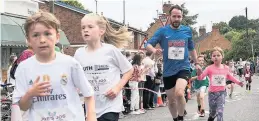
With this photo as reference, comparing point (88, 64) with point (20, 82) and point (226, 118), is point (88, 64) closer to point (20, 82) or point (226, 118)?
point (20, 82)

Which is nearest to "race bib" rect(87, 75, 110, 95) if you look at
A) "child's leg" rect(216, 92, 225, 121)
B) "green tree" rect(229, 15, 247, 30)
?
"child's leg" rect(216, 92, 225, 121)

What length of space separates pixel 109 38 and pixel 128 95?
8.41m

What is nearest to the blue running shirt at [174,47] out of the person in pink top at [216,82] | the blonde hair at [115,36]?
the person in pink top at [216,82]

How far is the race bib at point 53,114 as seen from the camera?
404cm

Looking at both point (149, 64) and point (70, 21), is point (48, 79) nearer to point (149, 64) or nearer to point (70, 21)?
point (149, 64)

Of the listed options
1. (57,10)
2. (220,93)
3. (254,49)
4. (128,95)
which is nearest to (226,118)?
(220,93)

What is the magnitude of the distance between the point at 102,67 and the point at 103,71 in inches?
1.9

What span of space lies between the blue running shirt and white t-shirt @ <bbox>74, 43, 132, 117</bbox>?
2.85 metres

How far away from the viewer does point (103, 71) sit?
5.52 metres

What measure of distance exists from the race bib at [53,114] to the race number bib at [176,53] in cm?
447

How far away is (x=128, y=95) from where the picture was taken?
14.3m

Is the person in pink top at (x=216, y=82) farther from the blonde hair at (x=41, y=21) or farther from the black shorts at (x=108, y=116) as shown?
the blonde hair at (x=41, y=21)

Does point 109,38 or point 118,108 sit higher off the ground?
point 109,38

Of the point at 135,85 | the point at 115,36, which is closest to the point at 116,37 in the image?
the point at 115,36
